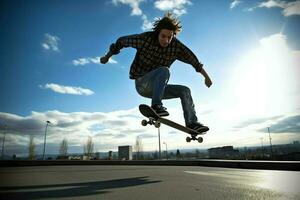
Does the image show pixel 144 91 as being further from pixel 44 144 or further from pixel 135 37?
pixel 44 144

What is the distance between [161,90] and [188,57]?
1380mm

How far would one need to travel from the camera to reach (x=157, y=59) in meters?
5.46

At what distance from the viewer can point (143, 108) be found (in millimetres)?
5273

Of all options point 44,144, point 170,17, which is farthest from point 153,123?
point 44,144

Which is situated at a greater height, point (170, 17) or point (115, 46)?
point (170, 17)

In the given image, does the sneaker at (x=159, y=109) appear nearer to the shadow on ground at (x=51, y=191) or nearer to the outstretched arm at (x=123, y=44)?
the outstretched arm at (x=123, y=44)

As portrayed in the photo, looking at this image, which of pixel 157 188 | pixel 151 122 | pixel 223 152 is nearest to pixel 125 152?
pixel 223 152

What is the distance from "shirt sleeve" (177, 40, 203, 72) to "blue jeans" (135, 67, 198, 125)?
735 millimetres

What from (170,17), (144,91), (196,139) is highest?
(170,17)

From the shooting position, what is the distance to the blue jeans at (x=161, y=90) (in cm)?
504

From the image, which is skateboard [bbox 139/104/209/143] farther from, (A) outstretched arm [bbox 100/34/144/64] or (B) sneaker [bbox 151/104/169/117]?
(A) outstretched arm [bbox 100/34/144/64]

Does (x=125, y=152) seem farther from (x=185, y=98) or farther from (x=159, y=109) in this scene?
(x=159, y=109)

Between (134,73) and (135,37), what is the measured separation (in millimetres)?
790

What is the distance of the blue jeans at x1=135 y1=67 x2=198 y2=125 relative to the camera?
5.04 metres
